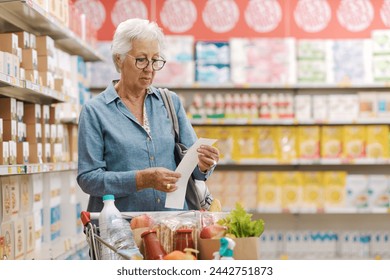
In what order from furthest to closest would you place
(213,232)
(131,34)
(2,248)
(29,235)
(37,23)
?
(37,23), (29,235), (2,248), (131,34), (213,232)

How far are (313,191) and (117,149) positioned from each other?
430 centimetres

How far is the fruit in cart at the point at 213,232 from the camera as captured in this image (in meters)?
2.00

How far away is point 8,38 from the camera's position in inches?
142

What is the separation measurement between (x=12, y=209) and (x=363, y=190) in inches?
149

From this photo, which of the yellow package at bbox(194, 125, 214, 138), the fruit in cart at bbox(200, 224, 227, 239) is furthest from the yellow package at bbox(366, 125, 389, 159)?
the fruit in cart at bbox(200, 224, 227, 239)

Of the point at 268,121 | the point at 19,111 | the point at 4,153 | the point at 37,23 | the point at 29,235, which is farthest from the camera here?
the point at 268,121

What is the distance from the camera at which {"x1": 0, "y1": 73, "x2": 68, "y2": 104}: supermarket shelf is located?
Result: 3.37m

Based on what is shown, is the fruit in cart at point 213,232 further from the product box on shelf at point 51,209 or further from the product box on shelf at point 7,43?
the product box on shelf at point 51,209

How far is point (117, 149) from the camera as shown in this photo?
264 cm

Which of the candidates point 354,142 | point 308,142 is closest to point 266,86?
point 308,142

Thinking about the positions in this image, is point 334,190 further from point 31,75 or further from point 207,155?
point 207,155

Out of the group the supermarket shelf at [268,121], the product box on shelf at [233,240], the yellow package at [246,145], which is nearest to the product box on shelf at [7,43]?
the product box on shelf at [233,240]

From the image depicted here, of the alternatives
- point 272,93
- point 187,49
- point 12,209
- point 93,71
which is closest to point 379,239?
point 272,93

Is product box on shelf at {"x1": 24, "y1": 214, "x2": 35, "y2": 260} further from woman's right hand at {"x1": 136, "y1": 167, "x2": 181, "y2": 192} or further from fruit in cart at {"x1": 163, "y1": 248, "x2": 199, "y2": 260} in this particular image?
fruit in cart at {"x1": 163, "y1": 248, "x2": 199, "y2": 260}
